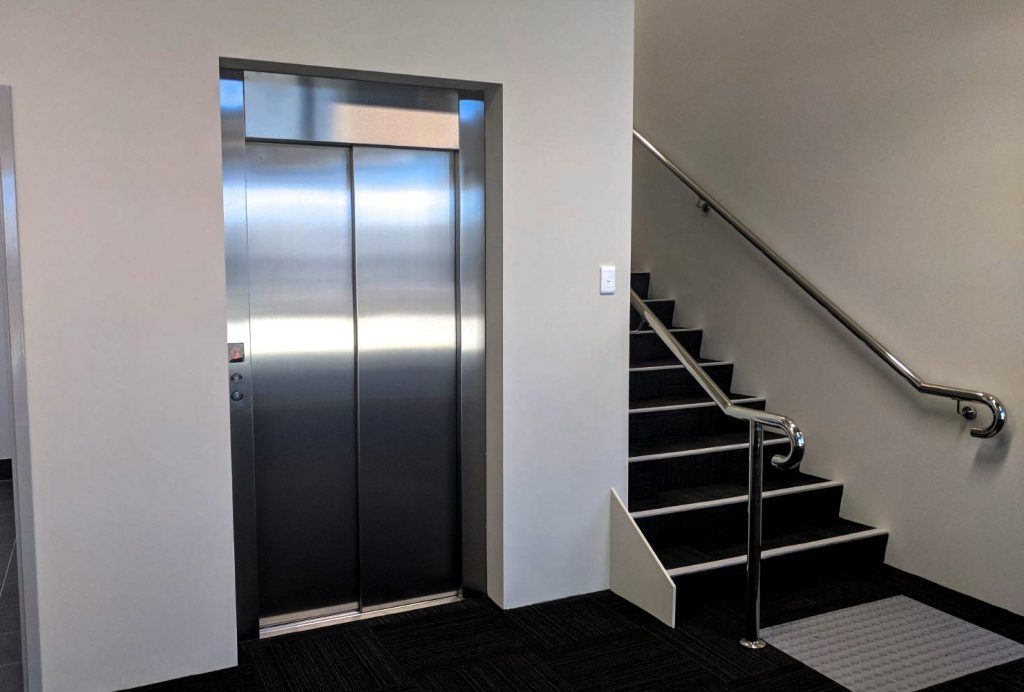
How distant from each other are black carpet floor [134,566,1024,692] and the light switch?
1.37m

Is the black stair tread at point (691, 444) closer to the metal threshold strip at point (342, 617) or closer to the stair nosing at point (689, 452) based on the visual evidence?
the stair nosing at point (689, 452)

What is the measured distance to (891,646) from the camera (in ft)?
10.5

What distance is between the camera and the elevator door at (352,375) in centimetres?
339

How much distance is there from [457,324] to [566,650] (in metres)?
1.46

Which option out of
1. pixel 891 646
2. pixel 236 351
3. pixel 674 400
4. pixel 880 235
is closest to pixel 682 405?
pixel 674 400

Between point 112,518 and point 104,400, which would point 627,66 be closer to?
point 104,400

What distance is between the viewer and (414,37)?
128 inches

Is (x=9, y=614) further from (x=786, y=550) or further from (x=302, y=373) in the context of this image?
(x=786, y=550)

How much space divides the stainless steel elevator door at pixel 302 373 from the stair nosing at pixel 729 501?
1.34 m

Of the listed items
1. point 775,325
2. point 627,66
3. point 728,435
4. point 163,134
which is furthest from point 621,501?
point 163,134

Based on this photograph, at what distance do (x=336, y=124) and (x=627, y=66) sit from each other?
4.38 ft

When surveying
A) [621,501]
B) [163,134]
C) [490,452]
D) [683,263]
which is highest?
[163,134]

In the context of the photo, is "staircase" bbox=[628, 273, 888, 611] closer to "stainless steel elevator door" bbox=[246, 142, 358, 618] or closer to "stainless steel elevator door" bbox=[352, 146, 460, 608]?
"stainless steel elevator door" bbox=[352, 146, 460, 608]

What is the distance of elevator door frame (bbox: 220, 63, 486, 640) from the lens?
3135 mm
